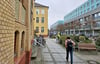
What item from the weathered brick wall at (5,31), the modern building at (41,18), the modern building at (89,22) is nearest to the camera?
the weathered brick wall at (5,31)

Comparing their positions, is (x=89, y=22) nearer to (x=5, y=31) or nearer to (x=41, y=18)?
(x=41, y=18)

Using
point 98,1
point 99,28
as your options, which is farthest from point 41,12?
point 98,1

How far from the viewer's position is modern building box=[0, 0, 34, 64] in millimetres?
2534

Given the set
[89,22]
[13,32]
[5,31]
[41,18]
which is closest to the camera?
[5,31]

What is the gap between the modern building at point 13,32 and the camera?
99.8 inches

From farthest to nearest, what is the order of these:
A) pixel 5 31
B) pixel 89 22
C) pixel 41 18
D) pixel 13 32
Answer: pixel 41 18, pixel 89 22, pixel 13 32, pixel 5 31

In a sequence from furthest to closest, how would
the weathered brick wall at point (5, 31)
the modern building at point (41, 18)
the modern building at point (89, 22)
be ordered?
the modern building at point (89, 22)
the modern building at point (41, 18)
the weathered brick wall at point (5, 31)

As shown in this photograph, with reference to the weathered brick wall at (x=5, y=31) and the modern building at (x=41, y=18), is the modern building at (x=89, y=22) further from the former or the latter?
the weathered brick wall at (x=5, y=31)

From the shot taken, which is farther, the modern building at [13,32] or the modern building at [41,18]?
the modern building at [41,18]

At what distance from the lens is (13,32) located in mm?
3529

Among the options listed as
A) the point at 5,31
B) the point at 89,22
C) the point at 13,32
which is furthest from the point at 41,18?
the point at 5,31

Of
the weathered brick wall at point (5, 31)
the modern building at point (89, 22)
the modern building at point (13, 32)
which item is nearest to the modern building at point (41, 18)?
the modern building at point (89, 22)

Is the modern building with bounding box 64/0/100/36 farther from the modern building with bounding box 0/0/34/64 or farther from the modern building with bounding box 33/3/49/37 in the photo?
the modern building with bounding box 0/0/34/64

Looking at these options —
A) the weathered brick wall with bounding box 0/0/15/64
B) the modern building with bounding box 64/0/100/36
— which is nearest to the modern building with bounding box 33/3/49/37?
the modern building with bounding box 64/0/100/36
